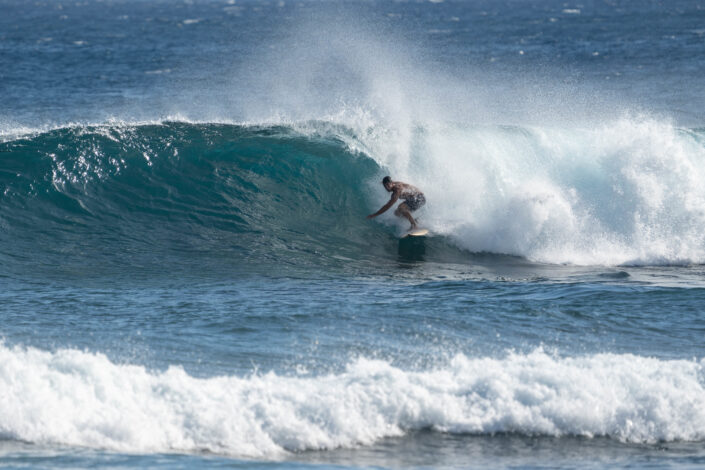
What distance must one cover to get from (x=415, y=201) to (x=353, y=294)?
323 cm

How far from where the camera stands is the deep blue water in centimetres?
727

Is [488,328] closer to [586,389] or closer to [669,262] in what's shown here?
[586,389]

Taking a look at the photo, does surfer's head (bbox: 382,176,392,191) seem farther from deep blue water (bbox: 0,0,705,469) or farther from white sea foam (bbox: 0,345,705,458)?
white sea foam (bbox: 0,345,705,458)

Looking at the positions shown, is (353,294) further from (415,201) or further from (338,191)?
(338,191)

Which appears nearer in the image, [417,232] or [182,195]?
[417,232]

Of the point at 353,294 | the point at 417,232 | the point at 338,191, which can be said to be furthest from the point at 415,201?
A: the point at 353,294

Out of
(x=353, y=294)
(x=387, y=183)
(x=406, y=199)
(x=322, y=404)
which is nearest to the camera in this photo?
(x=322, y=404)

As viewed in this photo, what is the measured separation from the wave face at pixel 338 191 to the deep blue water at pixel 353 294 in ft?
0.14

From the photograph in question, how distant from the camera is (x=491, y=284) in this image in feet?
37.5

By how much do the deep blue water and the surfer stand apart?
18.5 inches

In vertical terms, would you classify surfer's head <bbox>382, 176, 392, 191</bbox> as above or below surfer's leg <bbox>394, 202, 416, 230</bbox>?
above

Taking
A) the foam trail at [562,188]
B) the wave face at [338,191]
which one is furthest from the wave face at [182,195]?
the foam trail at [562,188]

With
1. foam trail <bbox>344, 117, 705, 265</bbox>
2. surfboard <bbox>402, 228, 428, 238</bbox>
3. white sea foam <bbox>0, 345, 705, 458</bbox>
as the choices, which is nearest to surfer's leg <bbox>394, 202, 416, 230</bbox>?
surfboard <bbox>402, 228, 428, 238</bbox>

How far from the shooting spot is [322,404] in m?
7.46
